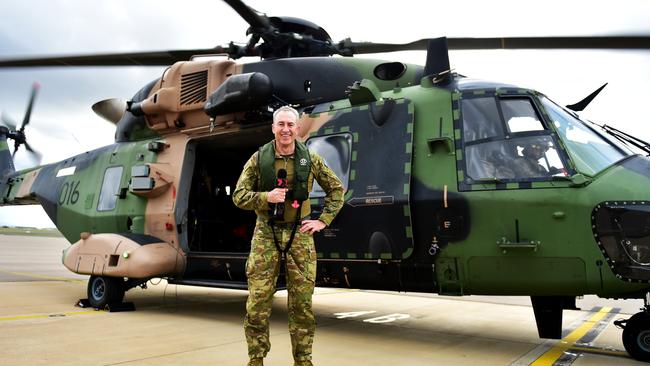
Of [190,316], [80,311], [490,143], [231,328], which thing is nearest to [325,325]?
[231,328]

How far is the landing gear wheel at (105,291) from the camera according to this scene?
24.0 ft

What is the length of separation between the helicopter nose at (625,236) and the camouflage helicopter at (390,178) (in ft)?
0.04

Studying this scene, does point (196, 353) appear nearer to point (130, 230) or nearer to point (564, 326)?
point (130, 230)

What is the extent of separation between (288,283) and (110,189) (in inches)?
243

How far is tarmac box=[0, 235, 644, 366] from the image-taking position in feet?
14.7

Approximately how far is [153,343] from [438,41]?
4.42 metres

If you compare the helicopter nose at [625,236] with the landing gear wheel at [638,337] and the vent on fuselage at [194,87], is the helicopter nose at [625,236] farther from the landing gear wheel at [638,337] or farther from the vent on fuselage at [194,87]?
the vent on fuselage at [194,87]

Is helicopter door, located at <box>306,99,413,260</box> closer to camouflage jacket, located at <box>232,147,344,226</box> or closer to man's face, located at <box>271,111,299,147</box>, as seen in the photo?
camouflage jacket, located at <box>232,147,344,226</box>

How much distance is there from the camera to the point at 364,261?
5.45 meters

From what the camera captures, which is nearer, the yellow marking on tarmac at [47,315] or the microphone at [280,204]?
the microphone at [280,204]

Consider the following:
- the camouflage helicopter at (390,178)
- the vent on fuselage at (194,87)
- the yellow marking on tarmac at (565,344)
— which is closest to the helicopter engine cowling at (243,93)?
the camouflage helicopter at (390,178)

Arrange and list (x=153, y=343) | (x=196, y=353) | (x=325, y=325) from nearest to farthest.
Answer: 1. (x=196, y=353)
2. (x=153, y=343)
3. (x=325, y=325)

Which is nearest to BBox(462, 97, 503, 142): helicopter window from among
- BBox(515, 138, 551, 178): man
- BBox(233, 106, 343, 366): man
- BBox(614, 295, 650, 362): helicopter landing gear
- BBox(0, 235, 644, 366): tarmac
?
BBox(515, 138, 551, 178): man

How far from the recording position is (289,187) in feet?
11.4
